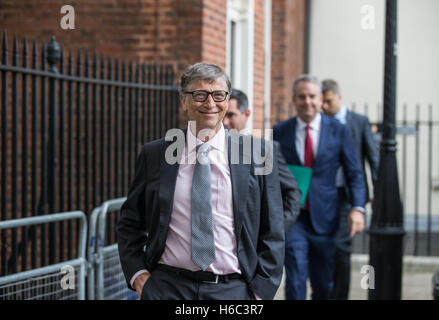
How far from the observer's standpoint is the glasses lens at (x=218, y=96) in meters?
3.84

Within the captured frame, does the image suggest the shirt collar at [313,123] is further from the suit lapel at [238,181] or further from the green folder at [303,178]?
the suit lapel at [238,181]

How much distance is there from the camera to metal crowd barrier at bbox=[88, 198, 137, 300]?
240 inches

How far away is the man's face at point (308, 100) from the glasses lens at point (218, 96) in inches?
117

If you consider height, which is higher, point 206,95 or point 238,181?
point 206,95

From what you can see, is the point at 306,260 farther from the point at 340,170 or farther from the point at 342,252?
the point at 340,170

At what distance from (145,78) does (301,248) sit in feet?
9.49

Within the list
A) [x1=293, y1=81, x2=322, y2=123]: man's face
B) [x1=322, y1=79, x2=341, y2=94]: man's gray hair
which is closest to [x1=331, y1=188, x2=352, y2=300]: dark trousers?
[x1=293, y1=81, x2=322, y2=123]: man's face

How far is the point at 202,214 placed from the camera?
3.79 m

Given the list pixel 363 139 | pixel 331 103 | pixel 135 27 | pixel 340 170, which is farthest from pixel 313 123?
pixel 135 27

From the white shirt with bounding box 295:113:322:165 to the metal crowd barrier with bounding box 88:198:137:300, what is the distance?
4.99 ft

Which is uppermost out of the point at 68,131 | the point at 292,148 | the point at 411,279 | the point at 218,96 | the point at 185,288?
the point at 218,96

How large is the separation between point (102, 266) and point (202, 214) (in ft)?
8.52

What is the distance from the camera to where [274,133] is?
6.95 m
